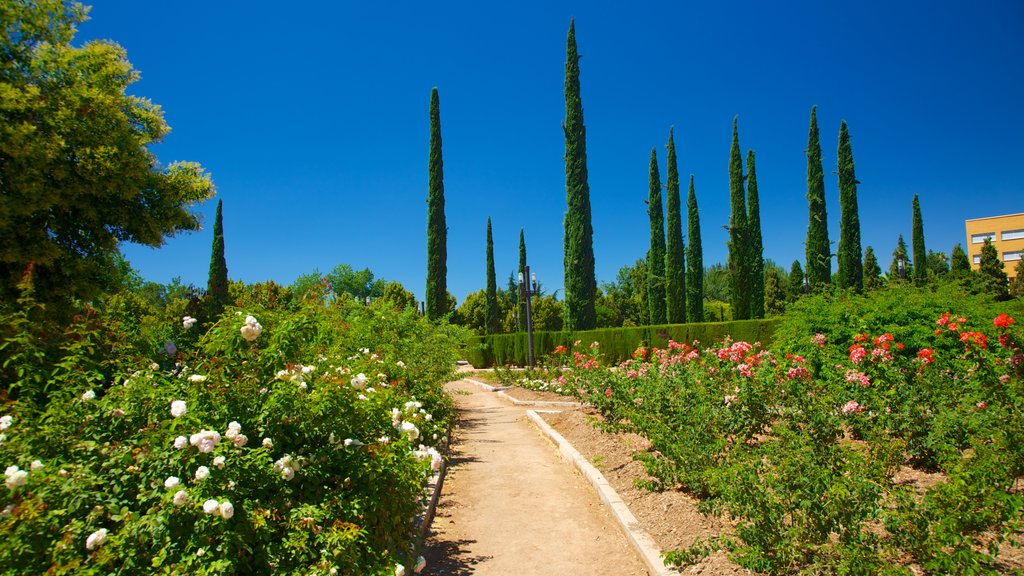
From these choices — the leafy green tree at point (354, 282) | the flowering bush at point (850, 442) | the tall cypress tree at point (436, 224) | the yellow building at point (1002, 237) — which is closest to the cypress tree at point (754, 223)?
the tall cypress tree at point (436, 224)

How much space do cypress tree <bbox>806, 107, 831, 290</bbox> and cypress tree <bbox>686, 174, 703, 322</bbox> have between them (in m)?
6.06

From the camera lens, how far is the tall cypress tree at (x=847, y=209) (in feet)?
91.8

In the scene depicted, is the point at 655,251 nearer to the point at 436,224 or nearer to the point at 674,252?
the point at 674,252

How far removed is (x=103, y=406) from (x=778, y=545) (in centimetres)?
355

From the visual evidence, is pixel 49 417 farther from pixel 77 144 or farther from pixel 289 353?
pixel 77 144

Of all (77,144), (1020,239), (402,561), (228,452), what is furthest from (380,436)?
(1020,239)

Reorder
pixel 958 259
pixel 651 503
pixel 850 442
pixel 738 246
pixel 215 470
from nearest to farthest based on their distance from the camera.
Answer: pixel 215 470 → pixel 651 503 → pixel 850 442 → pixel 738 246 → pixel 958 259

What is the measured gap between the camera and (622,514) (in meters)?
4.33

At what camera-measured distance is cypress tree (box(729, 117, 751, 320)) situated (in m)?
27.9

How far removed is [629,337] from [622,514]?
18.6 meters

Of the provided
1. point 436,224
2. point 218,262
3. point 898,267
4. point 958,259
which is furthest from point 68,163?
point 958,259

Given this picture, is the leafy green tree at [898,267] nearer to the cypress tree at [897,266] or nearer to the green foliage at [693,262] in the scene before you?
the cypress tree at [897,266]

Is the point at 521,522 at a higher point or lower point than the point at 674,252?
lower

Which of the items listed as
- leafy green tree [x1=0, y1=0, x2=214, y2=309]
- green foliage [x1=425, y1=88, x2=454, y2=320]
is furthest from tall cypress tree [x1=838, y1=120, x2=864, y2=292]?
leafy green tree [x1=0, y1=0, x2=214, y2=309]
